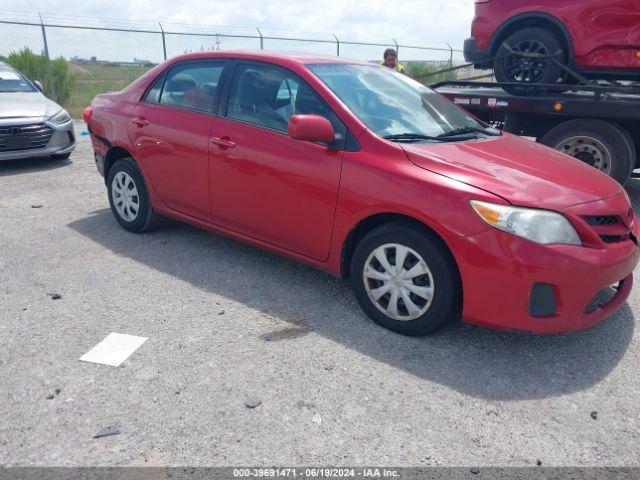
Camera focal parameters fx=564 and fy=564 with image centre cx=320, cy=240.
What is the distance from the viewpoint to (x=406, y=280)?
11.1ft

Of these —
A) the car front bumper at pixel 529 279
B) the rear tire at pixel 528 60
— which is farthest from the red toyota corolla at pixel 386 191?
the rear tire at pixel 528 60

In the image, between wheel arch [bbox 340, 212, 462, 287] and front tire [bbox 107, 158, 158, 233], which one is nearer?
wheel arch [bbox 340, 212, 462, 287]

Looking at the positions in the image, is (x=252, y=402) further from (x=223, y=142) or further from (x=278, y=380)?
(x=223, y=142)

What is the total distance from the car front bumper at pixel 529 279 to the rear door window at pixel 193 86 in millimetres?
2379

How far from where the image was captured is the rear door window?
442 cm

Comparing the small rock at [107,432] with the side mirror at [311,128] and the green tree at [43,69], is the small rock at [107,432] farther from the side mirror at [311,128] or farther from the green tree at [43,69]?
the green tree at [43,69]

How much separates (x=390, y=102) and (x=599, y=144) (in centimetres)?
370

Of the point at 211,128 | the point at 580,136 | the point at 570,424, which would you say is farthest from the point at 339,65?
the point at 580,136

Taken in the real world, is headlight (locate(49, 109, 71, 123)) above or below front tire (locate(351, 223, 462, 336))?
below

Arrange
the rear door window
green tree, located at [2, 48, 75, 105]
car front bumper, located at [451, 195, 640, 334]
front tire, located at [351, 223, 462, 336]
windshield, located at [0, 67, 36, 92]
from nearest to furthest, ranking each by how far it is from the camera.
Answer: car front bumper, located at [451, 195, 640, 334], front tire, located at [351, 223, 462, 336], the rear door window, windshield, located at [0, 67, 36, 92], green tree, located at [2, 48, 75, 105]

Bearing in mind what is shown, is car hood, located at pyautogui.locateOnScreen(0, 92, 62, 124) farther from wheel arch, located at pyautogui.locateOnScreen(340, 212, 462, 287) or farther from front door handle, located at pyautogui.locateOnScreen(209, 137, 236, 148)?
wheel arch, located at pyautogui.locateOnScreen(340, 212, 462, 287)

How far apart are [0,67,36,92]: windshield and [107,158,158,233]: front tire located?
16.0 ft

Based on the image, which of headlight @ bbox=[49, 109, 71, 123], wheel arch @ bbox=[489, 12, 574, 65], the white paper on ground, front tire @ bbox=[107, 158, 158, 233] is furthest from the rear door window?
wheel arch @ bbox=[489, 12, 574, 65]

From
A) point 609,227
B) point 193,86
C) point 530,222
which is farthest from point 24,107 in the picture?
point 609,227
